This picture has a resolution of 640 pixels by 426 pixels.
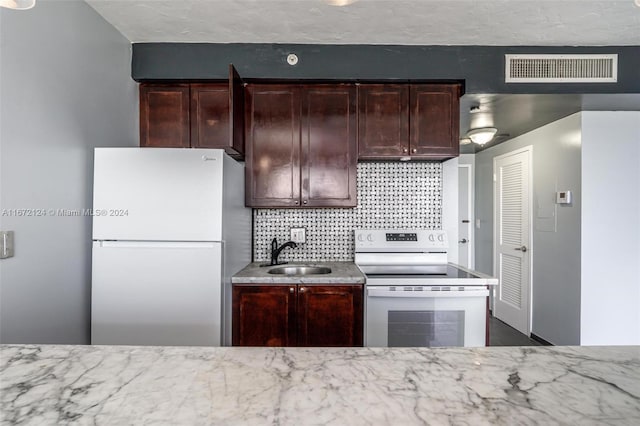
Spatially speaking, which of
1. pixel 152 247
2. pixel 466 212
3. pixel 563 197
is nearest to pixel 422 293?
pixel 152 247

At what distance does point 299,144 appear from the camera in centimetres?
252

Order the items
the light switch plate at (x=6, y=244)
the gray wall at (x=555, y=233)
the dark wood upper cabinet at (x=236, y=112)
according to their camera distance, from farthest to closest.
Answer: the gray wall at (x=555, y=233) < the dark wood upper cabinet at (x=236, y=112) < the light switch plate at (x=6, y=244)

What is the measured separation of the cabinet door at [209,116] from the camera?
2.46m

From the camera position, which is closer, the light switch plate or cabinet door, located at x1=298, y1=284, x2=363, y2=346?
the light switch plate

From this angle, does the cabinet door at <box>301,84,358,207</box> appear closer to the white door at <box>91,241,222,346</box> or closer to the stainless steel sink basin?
the stainless steel sink basin

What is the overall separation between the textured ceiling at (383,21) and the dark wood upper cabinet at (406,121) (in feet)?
1.12

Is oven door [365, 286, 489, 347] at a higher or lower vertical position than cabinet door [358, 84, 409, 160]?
lower

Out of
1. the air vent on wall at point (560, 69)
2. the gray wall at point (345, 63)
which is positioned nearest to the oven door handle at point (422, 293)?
the gray wall at point (345, 63)

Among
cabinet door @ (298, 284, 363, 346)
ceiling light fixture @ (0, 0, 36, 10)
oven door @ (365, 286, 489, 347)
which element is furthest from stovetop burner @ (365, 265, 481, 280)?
ceiling light fixture @ (0, 0, 36, 10)

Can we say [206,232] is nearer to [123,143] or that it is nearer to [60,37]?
[123,143]

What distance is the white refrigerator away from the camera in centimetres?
187

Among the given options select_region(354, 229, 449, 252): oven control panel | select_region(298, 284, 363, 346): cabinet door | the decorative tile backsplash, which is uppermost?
the decorative tile backsplash

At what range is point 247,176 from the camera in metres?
2.52

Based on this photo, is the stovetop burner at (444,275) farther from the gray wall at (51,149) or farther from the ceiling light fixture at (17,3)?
the ceiling light fixture at (17,3)
